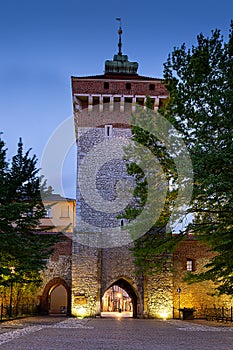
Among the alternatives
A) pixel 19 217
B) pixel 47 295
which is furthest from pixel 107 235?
pixel 19 217

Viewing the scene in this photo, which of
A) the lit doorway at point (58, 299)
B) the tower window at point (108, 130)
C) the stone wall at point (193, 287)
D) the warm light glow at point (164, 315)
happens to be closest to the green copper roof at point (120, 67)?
the tower window at point (108, 130)

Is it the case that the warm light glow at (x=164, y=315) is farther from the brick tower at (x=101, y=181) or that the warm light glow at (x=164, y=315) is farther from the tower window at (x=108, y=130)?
the tower window at (x=108, y=130)

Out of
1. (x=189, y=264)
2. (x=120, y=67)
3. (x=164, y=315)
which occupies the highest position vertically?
(x=120, y=67)

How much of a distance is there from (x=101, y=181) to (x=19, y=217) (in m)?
10.4

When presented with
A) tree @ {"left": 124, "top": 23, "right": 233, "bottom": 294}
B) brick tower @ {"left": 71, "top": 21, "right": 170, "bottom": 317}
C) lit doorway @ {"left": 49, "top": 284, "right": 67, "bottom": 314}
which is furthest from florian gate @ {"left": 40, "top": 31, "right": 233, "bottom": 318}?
tree @ {"left": 124, "top": 23, "right": 233, "bottom": 294}

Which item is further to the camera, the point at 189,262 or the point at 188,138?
the point at 189,262

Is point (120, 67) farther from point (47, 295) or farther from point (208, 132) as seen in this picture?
point (208, 132)

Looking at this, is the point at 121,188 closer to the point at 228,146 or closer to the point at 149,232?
the point at 149,232

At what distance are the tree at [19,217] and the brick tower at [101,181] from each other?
6286mm

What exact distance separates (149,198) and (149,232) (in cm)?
207

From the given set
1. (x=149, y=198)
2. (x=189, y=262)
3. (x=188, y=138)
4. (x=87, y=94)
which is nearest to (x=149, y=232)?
(x=149, y=198)

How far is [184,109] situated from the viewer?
14094 mm

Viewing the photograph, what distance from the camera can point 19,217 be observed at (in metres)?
16.6

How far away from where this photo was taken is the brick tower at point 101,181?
2488cm
